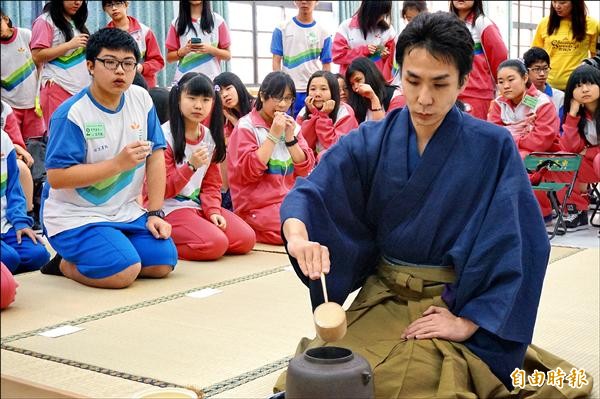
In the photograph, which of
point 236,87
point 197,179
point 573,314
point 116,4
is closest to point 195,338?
point 573,314

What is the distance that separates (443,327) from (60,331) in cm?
156

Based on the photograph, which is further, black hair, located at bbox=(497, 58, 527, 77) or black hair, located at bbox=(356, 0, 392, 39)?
black hair, located at bbox=(356, 0, 392, 39)

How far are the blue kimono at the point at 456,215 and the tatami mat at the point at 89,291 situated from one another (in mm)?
1364

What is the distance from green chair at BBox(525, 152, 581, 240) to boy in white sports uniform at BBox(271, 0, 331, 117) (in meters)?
2.02

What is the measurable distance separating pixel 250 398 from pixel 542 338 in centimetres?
127

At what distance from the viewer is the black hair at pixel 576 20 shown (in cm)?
689

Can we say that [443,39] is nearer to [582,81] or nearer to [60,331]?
[60,331]

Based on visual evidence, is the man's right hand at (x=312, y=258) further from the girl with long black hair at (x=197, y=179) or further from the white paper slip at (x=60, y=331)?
the girl with long black hair at (x=197, y=179)

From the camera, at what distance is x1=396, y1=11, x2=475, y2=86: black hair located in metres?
2.19

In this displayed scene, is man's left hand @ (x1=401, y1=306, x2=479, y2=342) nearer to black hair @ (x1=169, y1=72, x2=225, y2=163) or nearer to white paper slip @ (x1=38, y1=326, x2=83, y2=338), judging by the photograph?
white paper slip @ (x1=38, y1=326, x2=83, y2=338)

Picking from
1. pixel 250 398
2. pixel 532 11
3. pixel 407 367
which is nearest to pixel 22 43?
pixel 250 398

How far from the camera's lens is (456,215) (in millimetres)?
2291

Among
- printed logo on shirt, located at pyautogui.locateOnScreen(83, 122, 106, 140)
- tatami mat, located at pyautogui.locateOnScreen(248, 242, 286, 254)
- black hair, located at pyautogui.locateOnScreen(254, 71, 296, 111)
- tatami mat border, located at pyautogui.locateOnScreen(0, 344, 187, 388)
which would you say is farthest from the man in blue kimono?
black hair, located at pyautogui.locateOnScreen(254, 71, 296, 111)

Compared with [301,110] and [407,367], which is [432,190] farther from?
[301,110]
